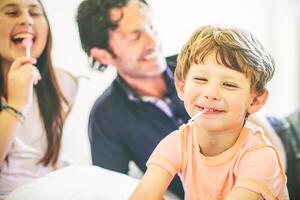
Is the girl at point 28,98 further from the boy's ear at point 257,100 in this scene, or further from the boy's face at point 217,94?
the boy's ear at point 257,100

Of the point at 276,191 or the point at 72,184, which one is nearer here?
the point at 276,191

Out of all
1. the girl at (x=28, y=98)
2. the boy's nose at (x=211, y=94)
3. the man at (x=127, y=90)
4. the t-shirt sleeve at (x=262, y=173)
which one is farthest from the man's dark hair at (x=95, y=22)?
the t-shirt sleeve at (x=262, y=173)

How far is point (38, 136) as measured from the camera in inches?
51.7

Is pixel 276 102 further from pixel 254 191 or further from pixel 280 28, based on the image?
pixel 254 191

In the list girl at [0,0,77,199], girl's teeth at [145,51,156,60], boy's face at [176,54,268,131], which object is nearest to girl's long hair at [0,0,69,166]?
girl at [0,0,77,199]

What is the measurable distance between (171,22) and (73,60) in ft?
1.22

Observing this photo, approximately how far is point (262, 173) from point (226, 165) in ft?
0.37

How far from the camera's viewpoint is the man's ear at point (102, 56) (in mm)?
1347

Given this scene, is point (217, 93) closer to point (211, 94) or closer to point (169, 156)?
point (211, 94)

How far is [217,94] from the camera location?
1058 mm

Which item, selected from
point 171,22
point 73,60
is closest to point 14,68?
point 73,60

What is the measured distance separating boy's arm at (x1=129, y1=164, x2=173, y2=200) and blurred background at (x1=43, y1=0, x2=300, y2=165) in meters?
0.31

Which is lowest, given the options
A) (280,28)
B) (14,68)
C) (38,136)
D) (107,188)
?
(107,188)

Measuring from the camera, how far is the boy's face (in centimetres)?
106
